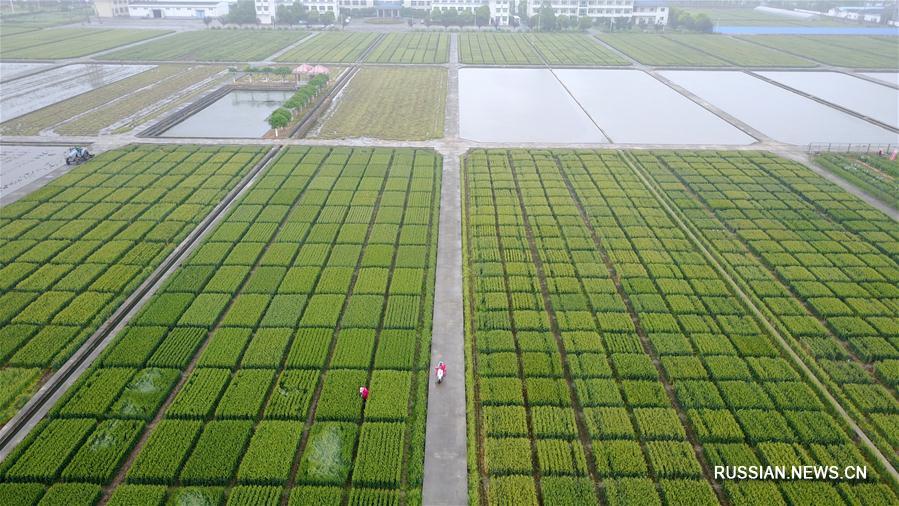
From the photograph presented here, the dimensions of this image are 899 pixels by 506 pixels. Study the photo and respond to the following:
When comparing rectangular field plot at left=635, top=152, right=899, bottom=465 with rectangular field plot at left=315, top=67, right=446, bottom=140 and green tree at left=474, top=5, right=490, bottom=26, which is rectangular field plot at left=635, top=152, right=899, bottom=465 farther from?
green tree at left=474, top=5, right=490, bottom=26

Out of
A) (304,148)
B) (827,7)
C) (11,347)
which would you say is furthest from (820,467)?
(827,7)

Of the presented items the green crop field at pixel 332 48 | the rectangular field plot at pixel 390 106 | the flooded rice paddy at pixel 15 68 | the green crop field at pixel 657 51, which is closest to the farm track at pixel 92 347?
the rectangular field plot at pixel 390 106

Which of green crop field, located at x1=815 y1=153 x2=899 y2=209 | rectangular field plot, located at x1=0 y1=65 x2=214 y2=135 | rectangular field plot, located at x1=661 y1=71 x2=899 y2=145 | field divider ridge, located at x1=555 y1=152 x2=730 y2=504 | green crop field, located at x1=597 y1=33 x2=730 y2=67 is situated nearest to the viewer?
field divider ridge, located at x1=555 y1=152 x2=730 y2=504

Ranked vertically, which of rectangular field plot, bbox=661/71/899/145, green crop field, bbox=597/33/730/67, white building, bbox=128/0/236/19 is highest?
white building, bbox=128/0/236/19

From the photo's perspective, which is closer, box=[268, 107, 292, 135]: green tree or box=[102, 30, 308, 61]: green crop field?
box=[268, 107, 292, 135]: green tree

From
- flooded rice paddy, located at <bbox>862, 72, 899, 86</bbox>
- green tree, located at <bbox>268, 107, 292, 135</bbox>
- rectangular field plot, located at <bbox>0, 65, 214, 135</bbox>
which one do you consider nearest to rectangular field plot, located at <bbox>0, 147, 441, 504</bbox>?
green tree, located at <bbox>268, 107, 292, 135</bbox>

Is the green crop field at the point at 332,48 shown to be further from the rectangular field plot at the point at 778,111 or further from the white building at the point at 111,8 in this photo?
the white building at the point at 111,8

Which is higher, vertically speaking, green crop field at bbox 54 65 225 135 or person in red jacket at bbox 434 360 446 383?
green crop field at bbox 54 65 225 135
